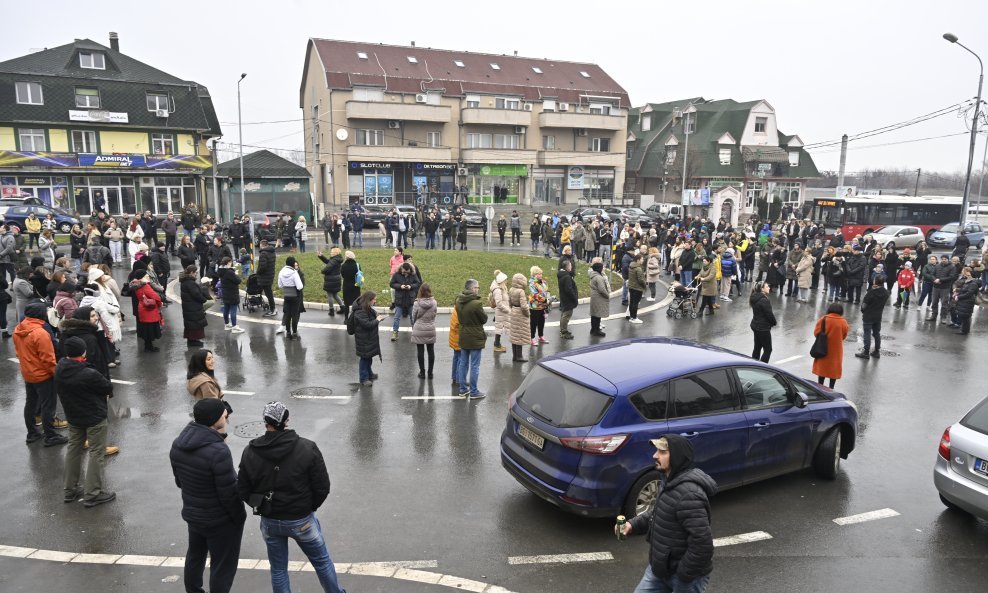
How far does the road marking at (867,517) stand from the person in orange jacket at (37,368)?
9.18m

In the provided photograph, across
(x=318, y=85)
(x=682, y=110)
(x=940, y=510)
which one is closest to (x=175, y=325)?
(x=940, y=510)

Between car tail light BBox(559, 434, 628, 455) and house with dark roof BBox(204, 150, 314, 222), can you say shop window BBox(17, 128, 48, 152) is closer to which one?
house with dark roof BBox(204, 150, 314, 222)

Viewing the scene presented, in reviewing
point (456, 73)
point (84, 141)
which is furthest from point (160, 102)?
point (456, 73)

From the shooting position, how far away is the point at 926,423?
390 inches

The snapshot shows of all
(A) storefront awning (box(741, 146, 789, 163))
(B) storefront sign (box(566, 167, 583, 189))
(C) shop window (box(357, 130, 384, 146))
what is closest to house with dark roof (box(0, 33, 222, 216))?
(C) shop window (box(357, 130, 384, 146))

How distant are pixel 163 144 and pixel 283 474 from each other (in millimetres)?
45373

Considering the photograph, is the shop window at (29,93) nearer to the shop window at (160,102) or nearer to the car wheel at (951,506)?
the shop window at (160,102)

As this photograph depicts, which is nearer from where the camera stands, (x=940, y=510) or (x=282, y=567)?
(x=282, y=567)

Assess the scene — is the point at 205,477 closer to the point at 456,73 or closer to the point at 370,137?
the point at 370,137

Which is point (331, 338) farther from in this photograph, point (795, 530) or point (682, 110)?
point (682, 110)

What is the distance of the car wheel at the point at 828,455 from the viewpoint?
7607 mm

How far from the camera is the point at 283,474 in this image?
459 centimetres

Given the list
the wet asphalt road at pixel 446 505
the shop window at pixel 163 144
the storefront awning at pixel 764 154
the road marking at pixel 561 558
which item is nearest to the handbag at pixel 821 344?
the wet asphalt road at pixel 446 505

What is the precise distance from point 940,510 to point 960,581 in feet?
5.05
